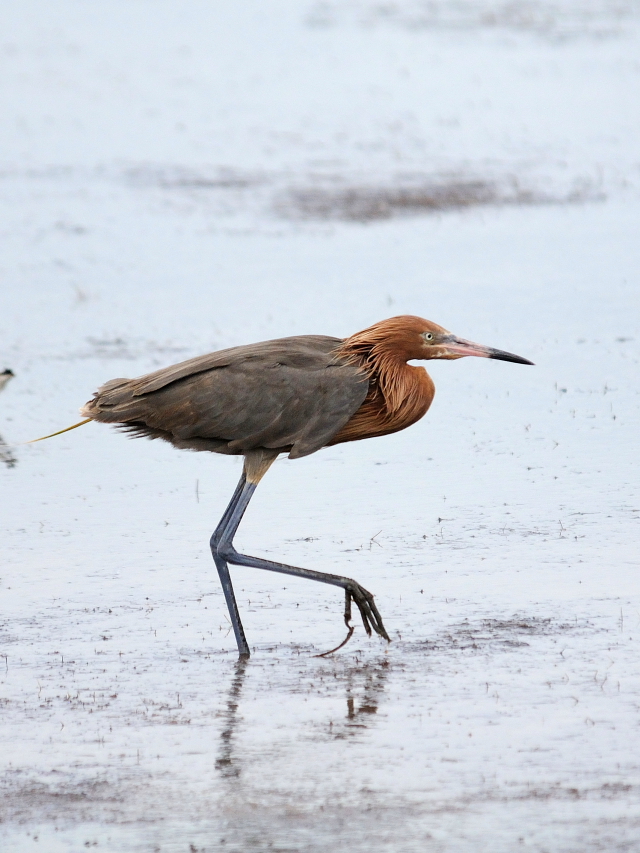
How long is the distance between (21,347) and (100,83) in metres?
16.8

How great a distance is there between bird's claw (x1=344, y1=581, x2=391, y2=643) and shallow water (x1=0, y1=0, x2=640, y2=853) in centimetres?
11

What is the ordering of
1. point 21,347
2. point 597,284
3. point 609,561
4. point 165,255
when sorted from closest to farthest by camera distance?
point 609,561 → point 21,347 → point 597,284 → point 165,255

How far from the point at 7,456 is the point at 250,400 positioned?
3.49 metres

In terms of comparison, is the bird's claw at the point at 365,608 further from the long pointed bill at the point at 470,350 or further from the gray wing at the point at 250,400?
the long pointed bill at the point at 470,350

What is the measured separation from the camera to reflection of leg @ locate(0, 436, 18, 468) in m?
9.71

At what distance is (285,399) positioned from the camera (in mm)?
6809

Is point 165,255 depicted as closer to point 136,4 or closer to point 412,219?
point 412,219

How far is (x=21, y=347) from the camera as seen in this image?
12781 mm

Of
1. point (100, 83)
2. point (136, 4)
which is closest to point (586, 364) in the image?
point (100, 83)

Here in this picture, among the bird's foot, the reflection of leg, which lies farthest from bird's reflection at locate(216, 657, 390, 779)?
the reflection of leg

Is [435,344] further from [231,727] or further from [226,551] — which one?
[231,727]

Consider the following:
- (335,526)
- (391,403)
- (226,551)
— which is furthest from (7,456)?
(391,403)

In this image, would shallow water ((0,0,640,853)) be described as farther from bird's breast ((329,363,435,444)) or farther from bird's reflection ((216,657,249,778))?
bird's breast ((329,363,435,444))

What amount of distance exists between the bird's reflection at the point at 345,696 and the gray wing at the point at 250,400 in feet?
3.34
